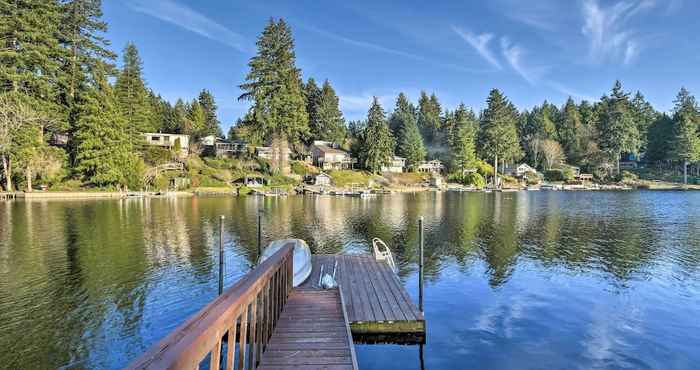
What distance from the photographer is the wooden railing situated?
83.0 inches

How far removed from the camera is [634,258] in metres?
17.7

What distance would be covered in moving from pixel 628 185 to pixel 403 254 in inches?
3482

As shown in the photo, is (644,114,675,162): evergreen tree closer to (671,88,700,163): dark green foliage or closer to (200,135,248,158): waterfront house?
(671,88,700,163): dark green foliage

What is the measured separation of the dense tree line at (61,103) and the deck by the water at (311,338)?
4561 centimetres

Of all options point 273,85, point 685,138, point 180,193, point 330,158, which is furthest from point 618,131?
point 180,193

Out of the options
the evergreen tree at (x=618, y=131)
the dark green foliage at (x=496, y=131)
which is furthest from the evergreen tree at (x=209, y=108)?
the evergreen tree at (x=618, y=131)

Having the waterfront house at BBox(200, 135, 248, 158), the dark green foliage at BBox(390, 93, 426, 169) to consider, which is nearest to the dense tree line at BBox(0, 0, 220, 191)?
the waterfront house at BBox(200, 135, 248, 158)

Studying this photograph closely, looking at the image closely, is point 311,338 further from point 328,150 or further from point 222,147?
point 328,150

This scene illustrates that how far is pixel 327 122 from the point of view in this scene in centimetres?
8819

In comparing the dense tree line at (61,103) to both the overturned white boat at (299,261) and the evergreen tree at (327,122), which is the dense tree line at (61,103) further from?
the overturned white boat at (299,261)

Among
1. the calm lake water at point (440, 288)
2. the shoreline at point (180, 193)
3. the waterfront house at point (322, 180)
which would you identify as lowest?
the calm lake water at point (440, 288)

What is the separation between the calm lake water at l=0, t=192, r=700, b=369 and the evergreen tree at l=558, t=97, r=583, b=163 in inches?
3192

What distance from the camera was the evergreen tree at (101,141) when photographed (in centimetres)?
4816

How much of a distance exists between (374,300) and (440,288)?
174 inches
